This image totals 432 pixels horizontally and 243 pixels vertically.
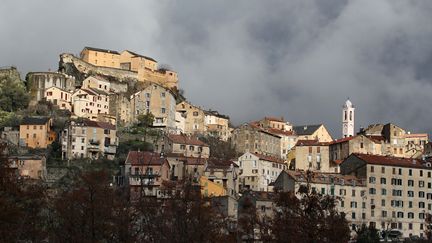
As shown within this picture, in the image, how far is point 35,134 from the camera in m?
101

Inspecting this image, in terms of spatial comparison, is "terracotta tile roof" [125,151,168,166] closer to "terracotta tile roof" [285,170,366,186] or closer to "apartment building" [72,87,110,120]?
"terracotta tile roof" [285,170,366,186]

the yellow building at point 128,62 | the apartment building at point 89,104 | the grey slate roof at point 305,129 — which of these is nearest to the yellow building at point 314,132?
the grey slate roof at point 305,129

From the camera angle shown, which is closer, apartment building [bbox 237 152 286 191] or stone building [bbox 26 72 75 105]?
apartment building [bbox 237 152 286 191]

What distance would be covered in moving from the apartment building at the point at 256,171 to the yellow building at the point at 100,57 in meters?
30.8

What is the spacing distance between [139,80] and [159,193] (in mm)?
47801

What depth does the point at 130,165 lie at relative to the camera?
291ft

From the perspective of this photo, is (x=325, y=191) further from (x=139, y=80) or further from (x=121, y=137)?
(x=139, y=80)

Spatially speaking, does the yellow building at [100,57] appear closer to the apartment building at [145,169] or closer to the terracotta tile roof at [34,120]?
the terracotta tile roof at [34,120]

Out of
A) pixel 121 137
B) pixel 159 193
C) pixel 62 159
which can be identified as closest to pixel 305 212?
pixel 159 193

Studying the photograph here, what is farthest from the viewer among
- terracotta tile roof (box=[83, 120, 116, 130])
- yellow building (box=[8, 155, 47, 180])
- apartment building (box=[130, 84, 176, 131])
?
apartment building (box=[130, 84, 176, 131])

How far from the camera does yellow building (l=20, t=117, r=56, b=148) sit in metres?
100

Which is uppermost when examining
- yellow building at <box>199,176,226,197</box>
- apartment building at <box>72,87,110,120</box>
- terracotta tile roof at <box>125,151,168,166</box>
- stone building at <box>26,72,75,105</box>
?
stone building at <box>26,72,75,105</box>

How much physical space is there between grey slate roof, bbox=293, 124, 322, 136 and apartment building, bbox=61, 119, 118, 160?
3854cm

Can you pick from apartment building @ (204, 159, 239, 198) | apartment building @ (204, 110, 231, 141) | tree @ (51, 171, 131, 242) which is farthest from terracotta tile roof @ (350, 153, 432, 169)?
tree @ (51, 171, 131, 242)
